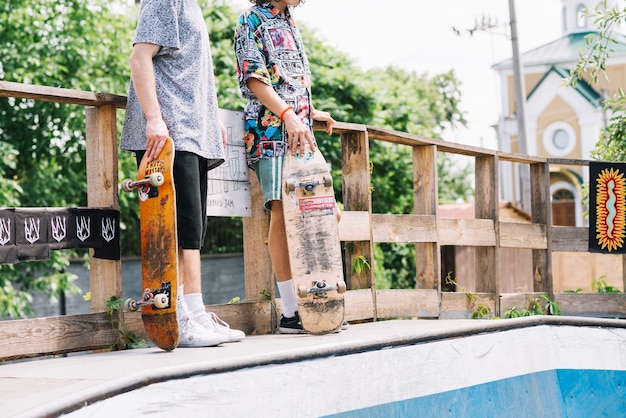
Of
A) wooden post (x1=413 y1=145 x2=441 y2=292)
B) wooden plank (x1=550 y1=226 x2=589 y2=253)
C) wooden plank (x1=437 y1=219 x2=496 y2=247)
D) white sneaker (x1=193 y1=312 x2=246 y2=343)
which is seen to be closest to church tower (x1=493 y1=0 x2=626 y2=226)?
wooden plank (x1=550 y1=226 x2=589 y2=253)

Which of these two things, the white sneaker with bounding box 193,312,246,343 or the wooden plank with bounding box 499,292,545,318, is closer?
the white sneaker with bounding box 193,312,246,343

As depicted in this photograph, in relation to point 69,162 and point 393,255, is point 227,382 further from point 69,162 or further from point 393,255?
point 393,255

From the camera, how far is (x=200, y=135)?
385 centimetres

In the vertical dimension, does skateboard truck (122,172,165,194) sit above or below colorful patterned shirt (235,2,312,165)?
below

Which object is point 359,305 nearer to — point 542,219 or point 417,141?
point 417,141

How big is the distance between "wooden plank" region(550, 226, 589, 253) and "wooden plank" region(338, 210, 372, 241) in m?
2.53

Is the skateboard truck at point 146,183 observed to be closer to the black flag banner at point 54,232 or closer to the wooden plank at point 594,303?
the black flag banner at point 54,232

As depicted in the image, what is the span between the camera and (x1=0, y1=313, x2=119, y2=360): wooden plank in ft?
11.8

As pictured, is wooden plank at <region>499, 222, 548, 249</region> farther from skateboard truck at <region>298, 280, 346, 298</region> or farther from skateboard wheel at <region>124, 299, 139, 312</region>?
skateboard wheel at <region>124, 299, 139, 312</region>

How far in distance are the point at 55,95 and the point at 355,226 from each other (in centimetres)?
210

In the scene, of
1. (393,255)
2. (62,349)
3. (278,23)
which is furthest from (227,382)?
(393,255)

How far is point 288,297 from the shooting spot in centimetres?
454

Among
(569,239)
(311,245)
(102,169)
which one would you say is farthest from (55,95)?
(569,239)

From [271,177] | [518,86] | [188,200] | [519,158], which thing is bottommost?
[188,200]
